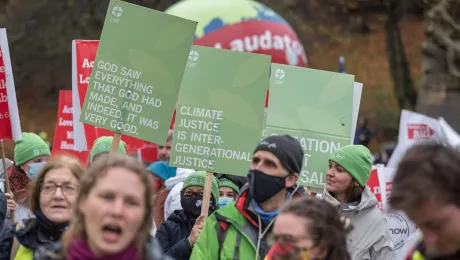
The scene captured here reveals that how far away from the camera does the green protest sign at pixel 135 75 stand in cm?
739

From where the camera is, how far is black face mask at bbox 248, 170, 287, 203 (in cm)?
600

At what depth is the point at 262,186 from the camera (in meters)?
6.00

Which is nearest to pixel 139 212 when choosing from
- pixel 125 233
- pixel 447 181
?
pixel 125 233

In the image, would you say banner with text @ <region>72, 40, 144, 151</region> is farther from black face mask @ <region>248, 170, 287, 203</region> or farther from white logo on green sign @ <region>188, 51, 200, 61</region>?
black face mask @ <region>248, 170, 287, 203</region>

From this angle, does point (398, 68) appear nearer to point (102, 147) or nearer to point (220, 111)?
point (102, 147)

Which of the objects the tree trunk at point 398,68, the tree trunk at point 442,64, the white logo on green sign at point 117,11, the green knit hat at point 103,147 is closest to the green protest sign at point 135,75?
the white logo on green sign at point 117,11

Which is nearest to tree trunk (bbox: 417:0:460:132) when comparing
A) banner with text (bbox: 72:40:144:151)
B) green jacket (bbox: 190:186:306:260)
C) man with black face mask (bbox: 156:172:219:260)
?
banner with text (bbox: 72:40:144:151)

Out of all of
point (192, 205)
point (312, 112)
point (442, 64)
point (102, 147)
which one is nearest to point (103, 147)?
point (102, 147)

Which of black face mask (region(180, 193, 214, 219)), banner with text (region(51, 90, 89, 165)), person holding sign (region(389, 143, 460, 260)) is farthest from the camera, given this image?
banner with text (region(51, 90, 89, 165))

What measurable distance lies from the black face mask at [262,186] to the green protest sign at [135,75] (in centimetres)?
150

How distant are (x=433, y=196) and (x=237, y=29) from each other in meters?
17.1

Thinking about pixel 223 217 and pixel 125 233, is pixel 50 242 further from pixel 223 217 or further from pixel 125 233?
pixel 125 233

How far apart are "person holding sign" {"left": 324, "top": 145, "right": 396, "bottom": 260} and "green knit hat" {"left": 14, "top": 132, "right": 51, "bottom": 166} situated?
91.5 inches

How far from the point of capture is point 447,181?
3992mm
